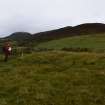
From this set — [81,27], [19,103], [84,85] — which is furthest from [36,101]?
[81,27]

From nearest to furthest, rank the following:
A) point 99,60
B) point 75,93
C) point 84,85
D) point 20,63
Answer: point 75,93
point 84,85
point 99,60
point 20,63

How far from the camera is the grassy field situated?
21.7 meters

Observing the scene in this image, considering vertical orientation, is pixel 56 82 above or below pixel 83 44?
below

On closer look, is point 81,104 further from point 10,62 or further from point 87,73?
point 10,62

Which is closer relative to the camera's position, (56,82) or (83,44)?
(56,82)

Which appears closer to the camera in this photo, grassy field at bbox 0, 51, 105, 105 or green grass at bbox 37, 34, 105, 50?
grassy field at bbox 0, 51, 105, 105

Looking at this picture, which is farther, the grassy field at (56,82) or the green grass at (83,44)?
the green grass at (83,44)

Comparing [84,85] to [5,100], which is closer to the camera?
[5,100]

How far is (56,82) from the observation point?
25.8 meters

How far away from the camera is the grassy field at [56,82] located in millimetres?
21731

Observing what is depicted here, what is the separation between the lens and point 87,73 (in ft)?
93.1

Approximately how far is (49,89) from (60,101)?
2583 mm

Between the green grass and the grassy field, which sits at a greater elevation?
the green grass

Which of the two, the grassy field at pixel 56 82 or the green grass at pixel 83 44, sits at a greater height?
the green grass at pixel 83 44
